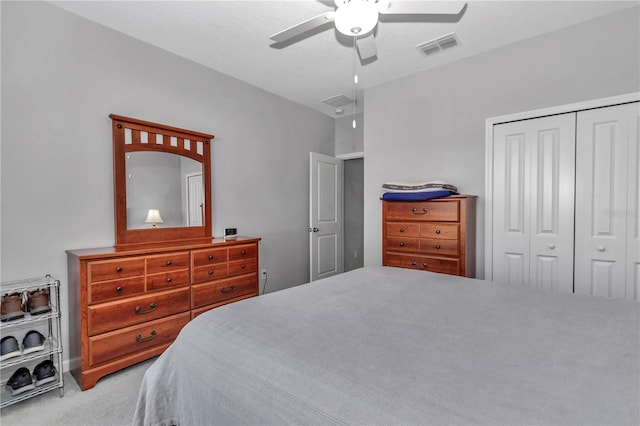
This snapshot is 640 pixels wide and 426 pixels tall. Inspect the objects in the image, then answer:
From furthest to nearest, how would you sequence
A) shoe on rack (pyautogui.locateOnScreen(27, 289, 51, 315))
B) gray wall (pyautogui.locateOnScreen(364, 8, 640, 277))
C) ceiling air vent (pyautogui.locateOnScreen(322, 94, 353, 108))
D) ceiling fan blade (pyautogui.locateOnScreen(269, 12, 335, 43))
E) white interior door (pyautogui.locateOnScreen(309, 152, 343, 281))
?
1. white interior door (pyautogui.locateOnScreen(309, 152, 343, 281))
2. ceiling air vent (pyautogui.locateOnScreen(322, 94, 353, 108))
3. gray wall (pyautogui.locateOnScreen(364, 8, 640, 277))
4. shoe on rack (pyautogui.locateOnScreen(27, 289, 51, 315))
5. ceiling fan blade (pyautogui.locateOnScreen(269, 12, 335, 43))

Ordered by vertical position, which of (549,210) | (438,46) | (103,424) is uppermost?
(438,46)

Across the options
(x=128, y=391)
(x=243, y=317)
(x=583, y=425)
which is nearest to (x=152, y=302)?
(x=128, y=391)

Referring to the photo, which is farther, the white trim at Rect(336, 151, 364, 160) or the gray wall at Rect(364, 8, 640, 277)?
the white trim at Rect(336, 151, 364, 160)

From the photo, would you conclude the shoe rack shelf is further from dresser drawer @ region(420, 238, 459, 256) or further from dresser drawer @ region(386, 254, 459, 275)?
dresser drawer @ region(420, 238, 459, 256)

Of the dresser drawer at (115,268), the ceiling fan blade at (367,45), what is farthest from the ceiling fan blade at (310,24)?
the dresser drawer at (115,268)

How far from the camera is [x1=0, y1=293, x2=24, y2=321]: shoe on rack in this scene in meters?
1.91

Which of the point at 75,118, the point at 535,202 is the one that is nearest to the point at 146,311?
the point at 75,118

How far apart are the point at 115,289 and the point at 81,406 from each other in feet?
2.31

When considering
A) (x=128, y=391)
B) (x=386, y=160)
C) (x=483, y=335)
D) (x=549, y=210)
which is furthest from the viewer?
(x=386, y=160)

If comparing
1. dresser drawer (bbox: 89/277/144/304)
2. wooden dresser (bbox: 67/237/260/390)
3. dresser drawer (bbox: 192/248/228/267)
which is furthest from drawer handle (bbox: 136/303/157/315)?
dresser drawer (bbox: 192/248/228/267)

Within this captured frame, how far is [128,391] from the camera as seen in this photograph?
6.74ft

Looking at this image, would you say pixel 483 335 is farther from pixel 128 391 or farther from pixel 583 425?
pixel 128 391

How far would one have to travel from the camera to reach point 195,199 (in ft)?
10.1

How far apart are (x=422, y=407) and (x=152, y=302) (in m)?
2.22
